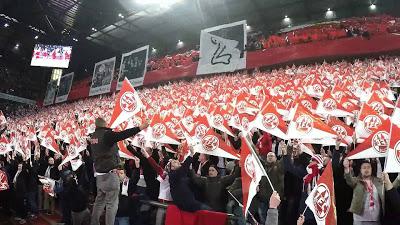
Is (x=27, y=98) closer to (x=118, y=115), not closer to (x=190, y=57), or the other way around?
(x=190, y=57)

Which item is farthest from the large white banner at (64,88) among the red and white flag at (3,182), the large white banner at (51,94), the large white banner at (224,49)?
the red and white flag at (3,182)

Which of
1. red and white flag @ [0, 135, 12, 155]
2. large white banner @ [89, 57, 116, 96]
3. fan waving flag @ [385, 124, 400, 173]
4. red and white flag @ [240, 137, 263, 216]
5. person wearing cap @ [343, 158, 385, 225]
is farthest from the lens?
large white banner @ [89, 57, 116, 96]

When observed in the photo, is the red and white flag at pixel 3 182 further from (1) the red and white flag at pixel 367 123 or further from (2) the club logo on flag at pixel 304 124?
(1) the red and white flag at pixel 367 123

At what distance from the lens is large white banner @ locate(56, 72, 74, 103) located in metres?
24.9

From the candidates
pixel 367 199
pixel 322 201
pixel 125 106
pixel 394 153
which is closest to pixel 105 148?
pixel 125 106

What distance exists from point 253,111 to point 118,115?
13.1 ft

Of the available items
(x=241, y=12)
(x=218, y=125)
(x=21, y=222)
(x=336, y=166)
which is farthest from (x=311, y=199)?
(x=241, y=12)

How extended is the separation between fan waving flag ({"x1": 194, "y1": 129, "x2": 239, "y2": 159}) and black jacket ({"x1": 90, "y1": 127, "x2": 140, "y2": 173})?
4.91 feet

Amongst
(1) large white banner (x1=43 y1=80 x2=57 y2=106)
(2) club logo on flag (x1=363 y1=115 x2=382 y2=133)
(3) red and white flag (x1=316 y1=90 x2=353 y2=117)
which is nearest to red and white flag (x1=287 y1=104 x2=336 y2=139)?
(2) club logo on flag (x1=363 y1=115 x2=382 y2=133)

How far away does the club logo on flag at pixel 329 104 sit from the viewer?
7250 millimetres

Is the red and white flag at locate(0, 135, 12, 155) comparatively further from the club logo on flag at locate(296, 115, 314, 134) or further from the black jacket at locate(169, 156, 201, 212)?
the club logo on flag at locate(296, 115, 314, 134)

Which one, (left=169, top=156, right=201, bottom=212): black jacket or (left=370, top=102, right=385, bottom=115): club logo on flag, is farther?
(left=370, top=102, right=385, bottom=115): club logo on flag

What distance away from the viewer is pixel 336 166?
4746 mm

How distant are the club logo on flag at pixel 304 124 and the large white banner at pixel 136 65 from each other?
482 inches
